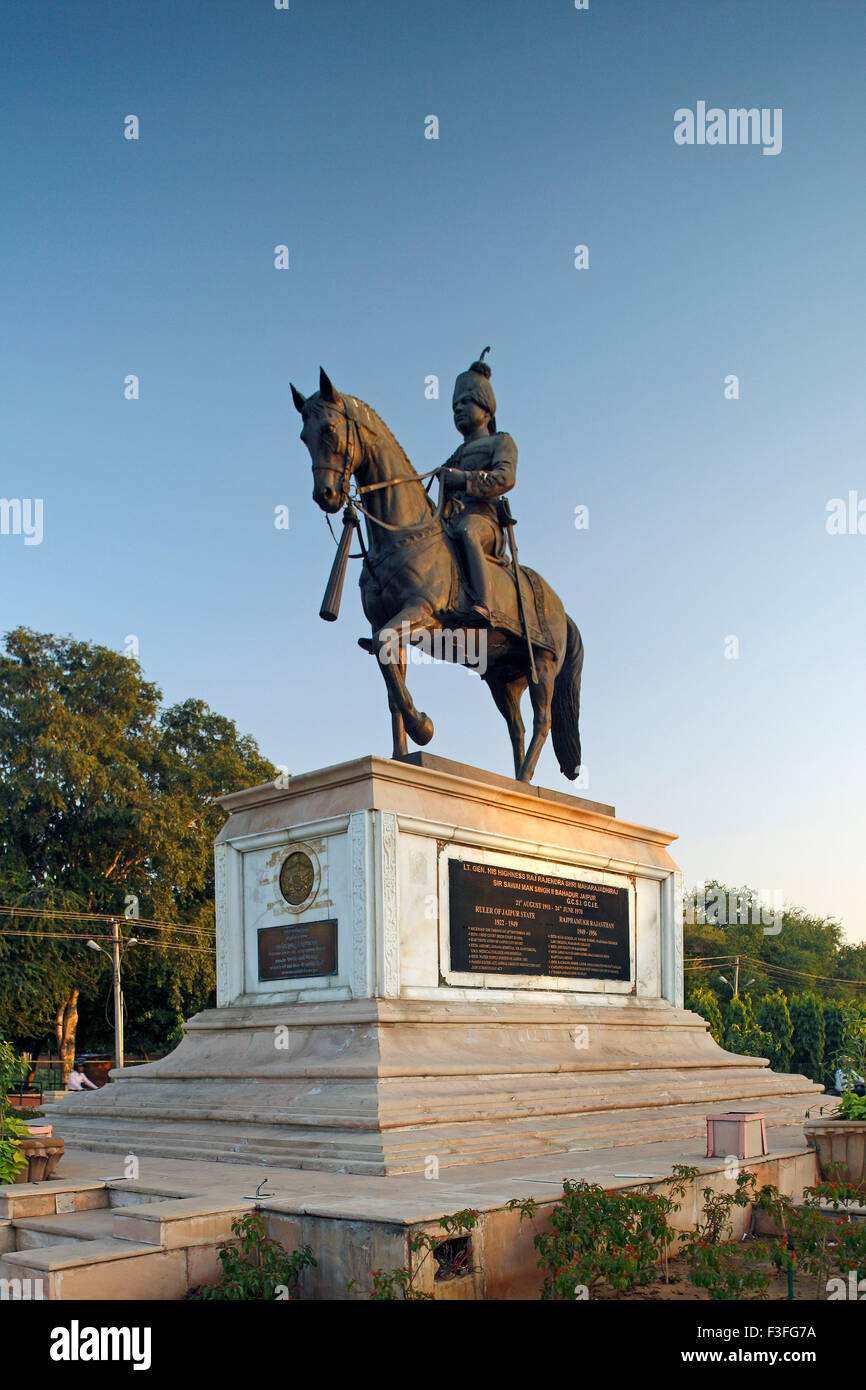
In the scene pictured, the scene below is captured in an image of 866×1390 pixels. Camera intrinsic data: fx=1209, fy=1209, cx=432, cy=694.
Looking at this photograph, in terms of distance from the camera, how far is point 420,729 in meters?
13.4

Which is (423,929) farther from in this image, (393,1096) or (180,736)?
(180,736)

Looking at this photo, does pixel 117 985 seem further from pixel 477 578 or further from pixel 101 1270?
pixel 101 1270

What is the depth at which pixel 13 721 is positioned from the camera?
37.8 m

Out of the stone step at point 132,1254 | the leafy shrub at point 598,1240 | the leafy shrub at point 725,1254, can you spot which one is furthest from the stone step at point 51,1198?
the leafy shrub at point 725,1254

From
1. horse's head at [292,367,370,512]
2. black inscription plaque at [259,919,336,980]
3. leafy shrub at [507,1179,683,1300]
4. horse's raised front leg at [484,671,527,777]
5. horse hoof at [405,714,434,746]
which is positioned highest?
horse's head at [292,367,370,512]

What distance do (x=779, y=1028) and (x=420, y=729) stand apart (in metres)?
23.8

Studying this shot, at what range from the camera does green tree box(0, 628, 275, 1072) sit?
119 feet

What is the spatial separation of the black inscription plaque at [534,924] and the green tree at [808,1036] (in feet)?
68.1

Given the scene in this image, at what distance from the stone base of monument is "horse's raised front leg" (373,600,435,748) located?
0.56 m

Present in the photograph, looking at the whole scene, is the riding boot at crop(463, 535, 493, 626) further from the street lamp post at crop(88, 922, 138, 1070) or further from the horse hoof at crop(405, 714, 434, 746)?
the street lamp post at crop(88, 922, 138, 1070)

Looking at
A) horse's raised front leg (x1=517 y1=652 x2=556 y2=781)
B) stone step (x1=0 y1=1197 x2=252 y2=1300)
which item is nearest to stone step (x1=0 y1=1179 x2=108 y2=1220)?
stone step (x1=0 y1=1197 x2=252 y2=1300)

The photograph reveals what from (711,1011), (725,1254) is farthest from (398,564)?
(711,1011)
